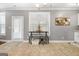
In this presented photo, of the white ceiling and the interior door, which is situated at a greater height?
the white ceiling

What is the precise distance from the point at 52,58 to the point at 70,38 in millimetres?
365

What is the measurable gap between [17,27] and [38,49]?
40cm

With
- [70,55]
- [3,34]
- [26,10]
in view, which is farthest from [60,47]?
[3,34]

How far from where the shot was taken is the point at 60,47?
1361 millimetres

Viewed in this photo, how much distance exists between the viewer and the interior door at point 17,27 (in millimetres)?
1423

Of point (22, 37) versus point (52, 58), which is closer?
point (52, 58)

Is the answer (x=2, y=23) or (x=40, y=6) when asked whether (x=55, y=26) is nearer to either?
(x=40, y=6)

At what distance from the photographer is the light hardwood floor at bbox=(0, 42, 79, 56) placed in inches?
49.4

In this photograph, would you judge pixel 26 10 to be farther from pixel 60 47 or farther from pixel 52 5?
pixel 60 47

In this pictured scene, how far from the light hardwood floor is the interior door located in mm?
107

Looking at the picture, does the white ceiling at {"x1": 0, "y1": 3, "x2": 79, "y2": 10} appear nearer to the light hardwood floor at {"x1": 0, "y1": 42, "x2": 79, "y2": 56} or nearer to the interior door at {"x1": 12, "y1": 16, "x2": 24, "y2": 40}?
the interior door at {"x1": 12, "y1": 16, "x2": 24, "y2": 40}

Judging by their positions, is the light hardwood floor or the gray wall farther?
the gray wall

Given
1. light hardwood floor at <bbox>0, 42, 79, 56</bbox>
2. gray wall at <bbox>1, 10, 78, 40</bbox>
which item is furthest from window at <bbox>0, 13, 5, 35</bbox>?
light hardwood floor at <bbox>0, 42, 79, 56</bbox>

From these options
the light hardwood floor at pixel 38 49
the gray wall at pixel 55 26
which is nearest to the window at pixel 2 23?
the gray wall at pixel 55 26
